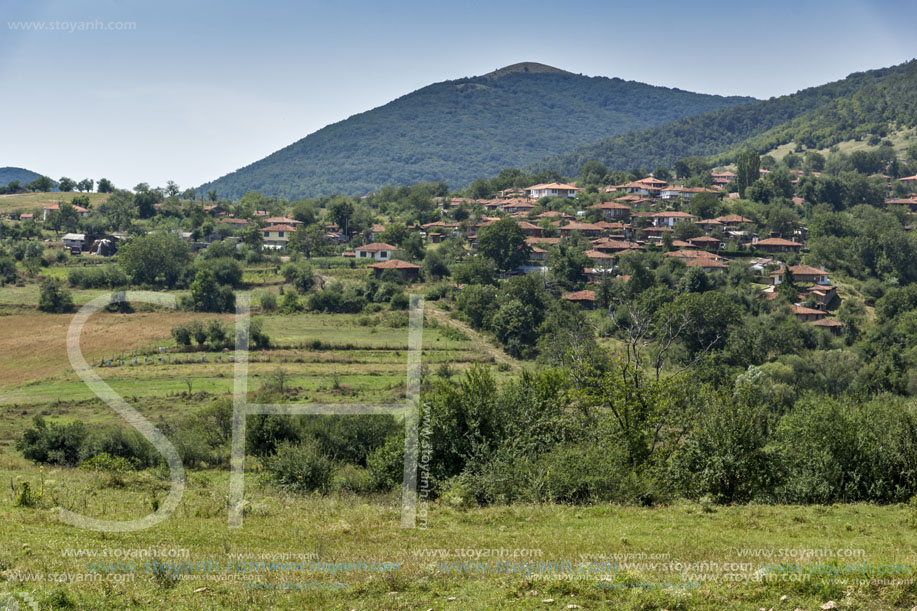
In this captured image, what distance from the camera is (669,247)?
241ft

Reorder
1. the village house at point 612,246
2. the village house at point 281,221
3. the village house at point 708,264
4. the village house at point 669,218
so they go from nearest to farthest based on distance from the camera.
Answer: the village house at point 708,264, the village house at point 612,246, the village house at point 669,218, the village house at point 281,221

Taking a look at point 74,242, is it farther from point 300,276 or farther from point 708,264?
point 708,264

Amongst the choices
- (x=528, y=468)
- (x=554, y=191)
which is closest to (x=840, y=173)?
(x=554, y=191)

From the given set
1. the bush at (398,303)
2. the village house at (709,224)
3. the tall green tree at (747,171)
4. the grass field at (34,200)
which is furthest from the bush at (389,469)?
the tall green tree at (747,171)

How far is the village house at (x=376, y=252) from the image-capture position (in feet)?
244

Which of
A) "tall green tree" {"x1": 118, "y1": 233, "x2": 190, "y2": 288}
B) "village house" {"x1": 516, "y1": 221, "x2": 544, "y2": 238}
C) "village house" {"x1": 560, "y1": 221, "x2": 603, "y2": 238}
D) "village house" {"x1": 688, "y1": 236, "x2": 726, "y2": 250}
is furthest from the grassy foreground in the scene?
"village house" {"x1": 560, "y1": 221, "x2": 603, "y2": 238}

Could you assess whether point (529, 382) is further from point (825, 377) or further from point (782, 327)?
point (782, 327)

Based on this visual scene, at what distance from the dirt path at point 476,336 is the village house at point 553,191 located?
49476 millimetres

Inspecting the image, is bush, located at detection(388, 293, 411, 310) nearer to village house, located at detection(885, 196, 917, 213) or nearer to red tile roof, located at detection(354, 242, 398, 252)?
red tile roof, located at detection(354, 242, 398, 252)

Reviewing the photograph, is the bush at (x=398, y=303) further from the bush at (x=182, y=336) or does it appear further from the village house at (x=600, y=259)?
the village house at (x=600, y=259)

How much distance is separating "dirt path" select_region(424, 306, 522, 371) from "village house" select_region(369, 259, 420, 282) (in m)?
8.36

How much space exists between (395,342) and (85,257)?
1495 inches

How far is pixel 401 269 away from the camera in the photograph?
6756 centimetres

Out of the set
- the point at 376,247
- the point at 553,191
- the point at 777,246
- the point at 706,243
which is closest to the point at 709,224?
the point at 706,243
